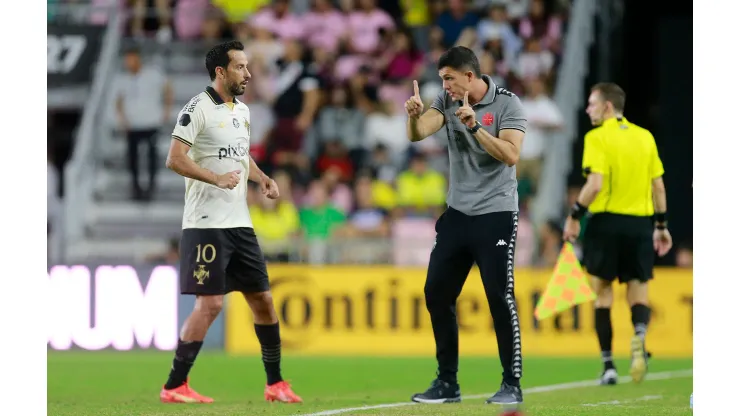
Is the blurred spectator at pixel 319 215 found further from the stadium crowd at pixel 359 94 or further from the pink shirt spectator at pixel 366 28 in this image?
the pink shirt spectator at pixel 366 28

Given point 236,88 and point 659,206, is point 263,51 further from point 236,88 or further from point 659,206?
point 236,88

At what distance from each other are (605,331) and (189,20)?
10.4m

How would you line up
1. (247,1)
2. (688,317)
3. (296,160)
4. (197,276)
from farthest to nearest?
(247,1), (296,160), (688,317), (197,276)

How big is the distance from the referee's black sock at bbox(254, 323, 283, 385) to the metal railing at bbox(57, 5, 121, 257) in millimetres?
8141

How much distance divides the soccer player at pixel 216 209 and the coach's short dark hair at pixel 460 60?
131 centimetres

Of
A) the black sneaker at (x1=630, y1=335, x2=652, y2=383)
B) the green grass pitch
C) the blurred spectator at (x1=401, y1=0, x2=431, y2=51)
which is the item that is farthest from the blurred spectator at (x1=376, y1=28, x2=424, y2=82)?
the black sneaker at (x1=630, y1=335, x2=652, y2=383)

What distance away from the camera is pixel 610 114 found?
10.6 m

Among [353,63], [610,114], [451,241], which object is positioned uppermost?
[353,63]

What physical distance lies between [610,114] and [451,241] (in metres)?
2.84

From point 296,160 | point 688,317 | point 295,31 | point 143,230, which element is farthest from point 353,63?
point 688,317

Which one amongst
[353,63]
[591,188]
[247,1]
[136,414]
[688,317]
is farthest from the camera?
[247,1]

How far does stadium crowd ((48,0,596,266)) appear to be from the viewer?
52.5ft

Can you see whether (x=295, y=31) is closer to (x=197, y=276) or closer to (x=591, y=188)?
(x=591, y=188)

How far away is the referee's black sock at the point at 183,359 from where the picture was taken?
8750 mm
